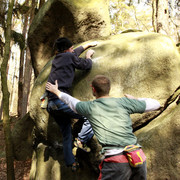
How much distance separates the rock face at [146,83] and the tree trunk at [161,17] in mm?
3119

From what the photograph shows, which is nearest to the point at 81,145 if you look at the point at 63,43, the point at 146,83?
the point at 146,83

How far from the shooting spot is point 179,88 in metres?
3.97

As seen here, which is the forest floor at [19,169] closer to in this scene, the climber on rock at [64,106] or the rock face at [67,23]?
the rock face at [67,23]

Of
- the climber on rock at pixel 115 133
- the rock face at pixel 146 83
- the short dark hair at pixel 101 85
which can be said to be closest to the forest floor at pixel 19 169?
the rock face at pixel 146 83

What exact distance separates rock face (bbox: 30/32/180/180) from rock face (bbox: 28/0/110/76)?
4.72ft

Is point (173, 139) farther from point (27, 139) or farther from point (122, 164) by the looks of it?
point (27, 139)

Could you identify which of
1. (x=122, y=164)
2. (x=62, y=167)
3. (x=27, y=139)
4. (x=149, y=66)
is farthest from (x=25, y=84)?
(x=122, y=164)

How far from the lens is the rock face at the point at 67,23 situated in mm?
5781

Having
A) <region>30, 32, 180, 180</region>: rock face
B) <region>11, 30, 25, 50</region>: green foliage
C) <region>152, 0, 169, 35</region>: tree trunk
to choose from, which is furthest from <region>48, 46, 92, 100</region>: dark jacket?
<region>11, 30, 25, 50</region>: green foliage

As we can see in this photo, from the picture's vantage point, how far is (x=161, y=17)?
7.23 meters

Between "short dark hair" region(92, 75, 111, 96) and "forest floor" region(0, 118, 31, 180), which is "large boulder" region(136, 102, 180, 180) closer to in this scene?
"short dark hair" region(92, 75, 111, 96)

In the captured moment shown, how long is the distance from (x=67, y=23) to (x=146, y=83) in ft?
12.0

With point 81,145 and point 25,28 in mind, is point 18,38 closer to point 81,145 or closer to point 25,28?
point 25,28

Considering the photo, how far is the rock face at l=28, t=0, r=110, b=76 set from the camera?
5.78m
